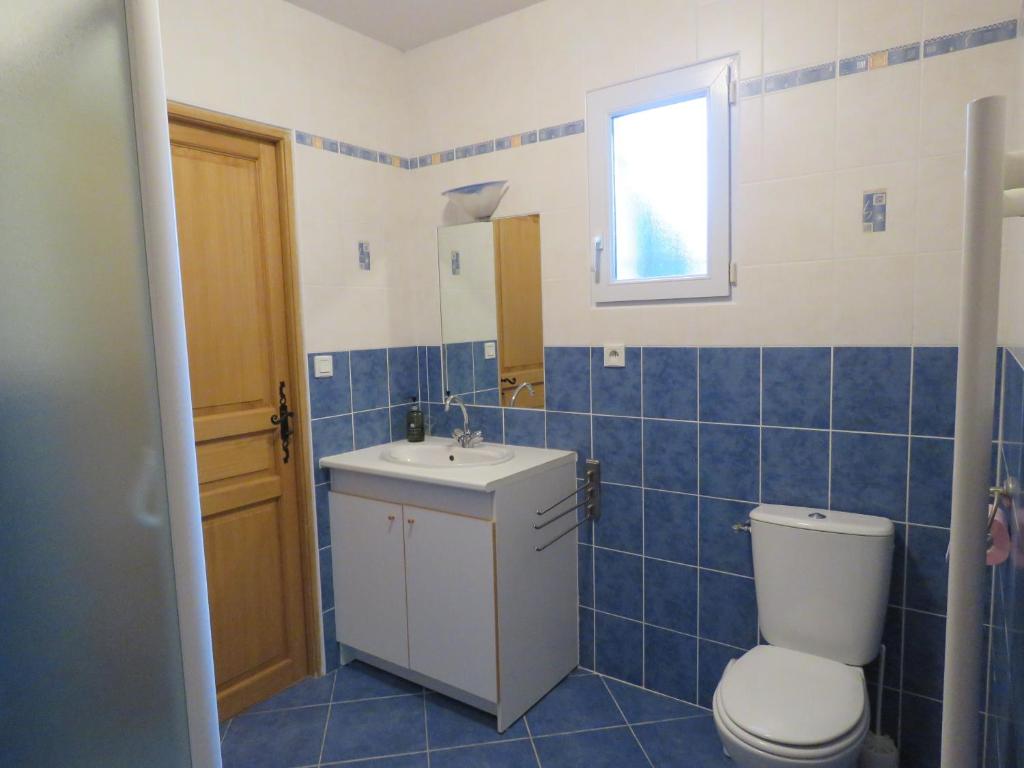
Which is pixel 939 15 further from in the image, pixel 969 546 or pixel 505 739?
pixel 505 739

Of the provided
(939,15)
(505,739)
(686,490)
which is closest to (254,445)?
(505,739)

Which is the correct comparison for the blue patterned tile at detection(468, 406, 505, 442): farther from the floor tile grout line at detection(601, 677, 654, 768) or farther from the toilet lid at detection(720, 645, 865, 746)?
the toilet lid at detection(720, 645, 865, 746)

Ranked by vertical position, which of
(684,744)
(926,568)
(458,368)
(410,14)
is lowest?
(684,744)

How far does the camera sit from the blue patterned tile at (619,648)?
2.48m

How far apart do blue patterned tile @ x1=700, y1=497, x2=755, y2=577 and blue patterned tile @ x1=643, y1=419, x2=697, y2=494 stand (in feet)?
0.33

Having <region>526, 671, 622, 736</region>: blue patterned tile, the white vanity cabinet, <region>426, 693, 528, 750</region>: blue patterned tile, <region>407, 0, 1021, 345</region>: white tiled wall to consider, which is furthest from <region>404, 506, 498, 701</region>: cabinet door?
<region>407, 0, 1021, 345</region>: white tiled wall

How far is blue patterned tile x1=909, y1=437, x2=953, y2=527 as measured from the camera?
1859 mm

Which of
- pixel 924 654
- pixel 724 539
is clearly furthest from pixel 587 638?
pixel 924 654

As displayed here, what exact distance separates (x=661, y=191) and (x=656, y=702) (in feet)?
6.21

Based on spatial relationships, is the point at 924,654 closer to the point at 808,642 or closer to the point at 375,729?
the point at 808,642

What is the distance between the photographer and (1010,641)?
2.31 ft

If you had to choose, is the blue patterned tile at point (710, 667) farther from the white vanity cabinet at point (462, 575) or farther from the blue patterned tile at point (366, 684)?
the blue patterned tile at point (366, 684)

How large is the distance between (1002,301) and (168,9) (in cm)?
251

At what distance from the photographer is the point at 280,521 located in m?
2.55
